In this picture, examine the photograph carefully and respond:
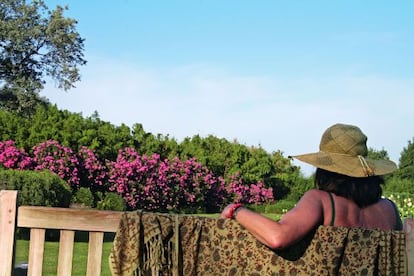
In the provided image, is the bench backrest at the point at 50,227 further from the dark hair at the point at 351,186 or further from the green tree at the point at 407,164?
the green tree at the point at 407,164

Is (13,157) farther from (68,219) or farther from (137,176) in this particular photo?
(68,219)

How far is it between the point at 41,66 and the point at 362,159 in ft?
107

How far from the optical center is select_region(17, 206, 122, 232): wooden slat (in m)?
3.35

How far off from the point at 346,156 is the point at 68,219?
A: 142 centimetres

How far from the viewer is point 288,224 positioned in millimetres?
2695

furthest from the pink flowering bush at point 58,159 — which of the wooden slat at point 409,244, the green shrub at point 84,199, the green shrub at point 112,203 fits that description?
the wooden slat at point 409,244

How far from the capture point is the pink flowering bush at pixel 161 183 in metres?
20.5

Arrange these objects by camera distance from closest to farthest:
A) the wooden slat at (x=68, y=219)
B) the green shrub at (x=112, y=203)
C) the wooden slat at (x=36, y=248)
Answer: the wooden slat at (x=68, y=219), the wooden slat at (x=36, y=248), the green shrub at (x=112, y=203)

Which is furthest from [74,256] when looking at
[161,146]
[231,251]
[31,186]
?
[161,146]

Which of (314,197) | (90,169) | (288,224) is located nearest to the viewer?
(288,224)

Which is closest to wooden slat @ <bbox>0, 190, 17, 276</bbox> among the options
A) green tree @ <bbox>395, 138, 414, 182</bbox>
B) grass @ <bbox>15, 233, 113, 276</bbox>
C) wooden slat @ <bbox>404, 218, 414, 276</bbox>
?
wooden slat @ <bbox>404, 218, 414, 276</bbox>

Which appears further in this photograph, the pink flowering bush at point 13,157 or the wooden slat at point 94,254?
the pink flowering bush at point 13,157

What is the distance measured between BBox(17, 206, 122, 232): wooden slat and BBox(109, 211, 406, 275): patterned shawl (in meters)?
0.34

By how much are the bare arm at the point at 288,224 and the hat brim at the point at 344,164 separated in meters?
0.19
